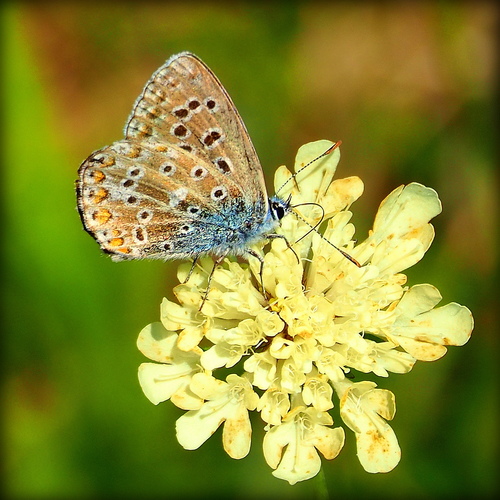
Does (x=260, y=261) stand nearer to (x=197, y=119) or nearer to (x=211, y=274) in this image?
(x=211, y=274)

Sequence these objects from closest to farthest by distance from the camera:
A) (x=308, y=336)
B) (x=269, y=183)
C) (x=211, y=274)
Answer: (x=308, y=336) < (x=211, y=274) < (x=269, y=183)

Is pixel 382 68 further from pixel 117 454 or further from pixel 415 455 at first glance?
pixel 117 454

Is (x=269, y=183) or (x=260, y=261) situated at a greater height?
(x=269, y=183)

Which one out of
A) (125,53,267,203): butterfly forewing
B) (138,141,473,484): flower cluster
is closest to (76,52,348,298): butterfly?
(125,53,267,203): butterfly forewing

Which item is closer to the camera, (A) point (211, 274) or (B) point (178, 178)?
(A) point (211, 274)

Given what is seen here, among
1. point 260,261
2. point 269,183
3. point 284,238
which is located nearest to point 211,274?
point 260,261

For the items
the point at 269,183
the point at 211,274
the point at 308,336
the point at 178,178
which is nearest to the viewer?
the point at 308,336

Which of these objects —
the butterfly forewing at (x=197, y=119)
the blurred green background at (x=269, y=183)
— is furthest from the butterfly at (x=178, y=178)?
the blurred green background at (x=269, y=183)
